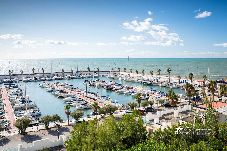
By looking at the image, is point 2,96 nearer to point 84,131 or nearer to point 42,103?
point 42,103

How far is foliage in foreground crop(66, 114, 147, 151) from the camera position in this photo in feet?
92.6

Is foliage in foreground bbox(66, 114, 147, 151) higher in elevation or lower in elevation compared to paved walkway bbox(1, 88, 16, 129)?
higher

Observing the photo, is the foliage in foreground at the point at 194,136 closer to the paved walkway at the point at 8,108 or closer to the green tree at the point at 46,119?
the green tree at the point at 46,119

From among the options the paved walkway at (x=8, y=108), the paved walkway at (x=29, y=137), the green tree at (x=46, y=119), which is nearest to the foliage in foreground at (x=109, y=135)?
the paved walkway at (x=29, y=137)

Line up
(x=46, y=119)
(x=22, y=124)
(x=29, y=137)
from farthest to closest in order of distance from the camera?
(x=46, y=119) < (x=22, y=124) < (x=29, y=137)

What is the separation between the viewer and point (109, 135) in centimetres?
2875

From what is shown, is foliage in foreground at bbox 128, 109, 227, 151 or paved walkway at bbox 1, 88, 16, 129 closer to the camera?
foliage in foreground at bbox 128, 109, 227, 151

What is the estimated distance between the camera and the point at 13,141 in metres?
44.7

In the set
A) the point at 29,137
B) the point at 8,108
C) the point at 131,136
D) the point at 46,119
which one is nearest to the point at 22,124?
the point at 29,137

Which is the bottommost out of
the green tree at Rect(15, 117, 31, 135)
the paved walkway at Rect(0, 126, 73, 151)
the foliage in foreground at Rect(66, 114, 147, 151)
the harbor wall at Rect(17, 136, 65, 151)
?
the paved walkway at Rect(0, 126, 73, 151)

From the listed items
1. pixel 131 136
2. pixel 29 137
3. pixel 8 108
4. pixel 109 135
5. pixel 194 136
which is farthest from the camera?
pixel 8 108

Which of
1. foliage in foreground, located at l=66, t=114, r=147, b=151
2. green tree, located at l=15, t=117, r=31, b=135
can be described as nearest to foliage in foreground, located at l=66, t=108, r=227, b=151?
foliage in foreground, located at l=66, t=114, r=147, b=151

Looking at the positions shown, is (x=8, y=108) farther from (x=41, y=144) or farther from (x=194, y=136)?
(x=194, y=136)

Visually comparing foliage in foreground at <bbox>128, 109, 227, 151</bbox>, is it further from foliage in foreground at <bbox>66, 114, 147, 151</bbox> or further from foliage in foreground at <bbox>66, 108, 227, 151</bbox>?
foliage in foreground at <bbox>66, 114, 147, 151</bbox>
